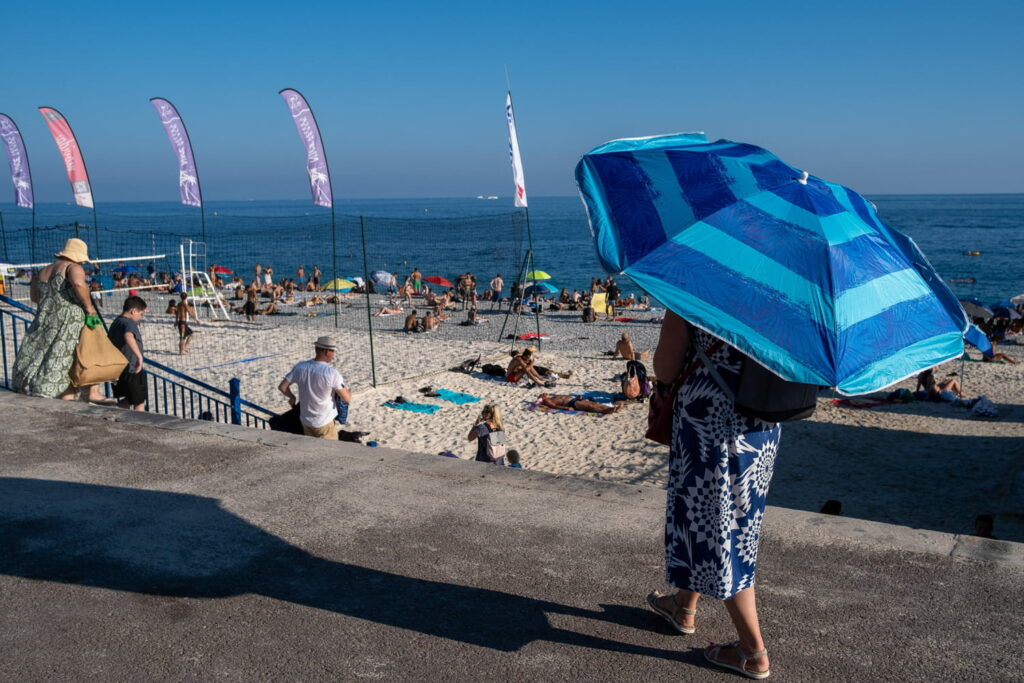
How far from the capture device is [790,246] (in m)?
2.56

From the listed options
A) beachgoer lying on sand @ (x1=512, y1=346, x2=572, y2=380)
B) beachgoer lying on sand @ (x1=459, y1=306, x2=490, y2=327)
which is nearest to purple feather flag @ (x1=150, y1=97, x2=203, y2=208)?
beachgoer lying on sand @ (x1=459, y1=306, x2=490, y2=327)

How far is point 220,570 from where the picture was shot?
3.59m

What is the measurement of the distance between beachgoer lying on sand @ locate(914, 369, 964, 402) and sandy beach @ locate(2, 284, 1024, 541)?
540 mm

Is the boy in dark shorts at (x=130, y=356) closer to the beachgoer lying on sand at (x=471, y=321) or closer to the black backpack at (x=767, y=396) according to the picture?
the black backpack at (x=767, y=396)

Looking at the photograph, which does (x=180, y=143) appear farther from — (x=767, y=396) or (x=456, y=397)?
(x=767, y=396)

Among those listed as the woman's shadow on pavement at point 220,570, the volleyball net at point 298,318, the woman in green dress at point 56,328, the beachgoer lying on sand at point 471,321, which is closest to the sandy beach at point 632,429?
the volleyball net at point 298,318

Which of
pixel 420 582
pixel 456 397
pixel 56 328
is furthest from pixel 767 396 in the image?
pixel 456 397

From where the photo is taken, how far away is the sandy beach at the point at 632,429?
991cm

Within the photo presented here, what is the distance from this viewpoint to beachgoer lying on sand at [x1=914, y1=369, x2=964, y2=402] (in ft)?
50.1

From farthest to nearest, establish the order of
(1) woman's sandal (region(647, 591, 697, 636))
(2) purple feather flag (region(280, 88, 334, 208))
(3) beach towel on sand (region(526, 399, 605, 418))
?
(2) purple feather flag (region(280, 88, 334, 208)) → (3) beach towel on sand (region(526, 399, 605, 418)) → (1) woman's sandal (region(647, 591, 697, 636))

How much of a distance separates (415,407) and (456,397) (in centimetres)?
104

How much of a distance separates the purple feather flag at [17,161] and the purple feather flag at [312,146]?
37.6 feet

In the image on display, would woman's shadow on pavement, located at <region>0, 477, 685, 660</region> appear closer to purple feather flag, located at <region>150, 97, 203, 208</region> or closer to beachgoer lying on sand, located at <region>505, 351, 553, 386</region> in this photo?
beachgoer lying on sand, located at <region>505, 351, 553, 386</region>

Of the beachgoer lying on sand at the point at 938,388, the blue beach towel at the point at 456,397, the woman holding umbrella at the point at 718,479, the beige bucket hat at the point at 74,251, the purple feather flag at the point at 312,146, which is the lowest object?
the beachgoer lying on sand at the point at 938,388
